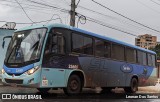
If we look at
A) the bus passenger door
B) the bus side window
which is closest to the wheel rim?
the bus passenger door

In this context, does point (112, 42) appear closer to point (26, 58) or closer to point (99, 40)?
point (99, 40)

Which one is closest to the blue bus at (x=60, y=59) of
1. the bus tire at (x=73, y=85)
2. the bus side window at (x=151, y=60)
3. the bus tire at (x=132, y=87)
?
the bus tire at (x=73, y=85)

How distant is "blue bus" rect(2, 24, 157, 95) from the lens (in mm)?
12922

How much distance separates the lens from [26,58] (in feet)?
42.8

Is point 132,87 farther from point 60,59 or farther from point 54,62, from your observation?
point 54,62

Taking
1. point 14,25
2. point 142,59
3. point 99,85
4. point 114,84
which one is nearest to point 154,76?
point 142,59

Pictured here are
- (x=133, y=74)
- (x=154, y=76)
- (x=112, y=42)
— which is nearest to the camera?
(x=112, y=42)

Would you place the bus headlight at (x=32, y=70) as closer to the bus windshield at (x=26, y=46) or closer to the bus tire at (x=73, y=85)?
the bus windshield at (x=26, y=46)

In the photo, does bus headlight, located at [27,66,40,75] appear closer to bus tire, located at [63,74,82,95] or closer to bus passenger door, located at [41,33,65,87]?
bus passenger door, located at [41,33,65,87]

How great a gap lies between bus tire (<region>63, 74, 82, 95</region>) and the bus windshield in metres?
2.29

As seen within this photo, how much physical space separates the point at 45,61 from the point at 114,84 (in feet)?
22.5

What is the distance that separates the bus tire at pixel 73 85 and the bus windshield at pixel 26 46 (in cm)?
229

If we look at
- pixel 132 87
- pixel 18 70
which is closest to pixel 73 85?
pixel 18 70

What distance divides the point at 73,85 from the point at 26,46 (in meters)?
2.86
